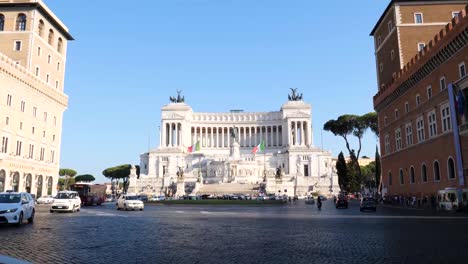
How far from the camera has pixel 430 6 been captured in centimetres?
4500

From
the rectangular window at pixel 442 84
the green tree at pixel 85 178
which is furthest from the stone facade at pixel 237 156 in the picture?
the rectangular window at pixel 442 84

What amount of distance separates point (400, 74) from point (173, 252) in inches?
1571

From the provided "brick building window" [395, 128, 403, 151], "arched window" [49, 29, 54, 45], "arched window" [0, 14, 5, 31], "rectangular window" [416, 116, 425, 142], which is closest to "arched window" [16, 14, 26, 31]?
"arched window" [0, 14, 5, 31]

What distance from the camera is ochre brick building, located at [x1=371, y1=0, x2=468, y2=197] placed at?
31.0 m

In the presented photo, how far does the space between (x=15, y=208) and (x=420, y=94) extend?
36411mm

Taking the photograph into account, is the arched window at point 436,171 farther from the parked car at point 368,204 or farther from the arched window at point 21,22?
the arched window at point 21,22

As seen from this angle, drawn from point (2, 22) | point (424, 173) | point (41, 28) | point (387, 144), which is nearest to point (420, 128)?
point (424, 173)

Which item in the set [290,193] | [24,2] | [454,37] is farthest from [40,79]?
[454,37]

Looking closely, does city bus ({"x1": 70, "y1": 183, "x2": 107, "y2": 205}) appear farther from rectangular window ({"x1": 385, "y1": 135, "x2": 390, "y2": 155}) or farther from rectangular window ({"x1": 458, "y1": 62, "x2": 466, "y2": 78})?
rectangular window ({"x1": 458, "y1": 62, "x2": 466, "y2": 78})

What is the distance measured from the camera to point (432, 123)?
36250mm

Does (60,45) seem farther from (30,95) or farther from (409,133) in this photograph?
(409,133)

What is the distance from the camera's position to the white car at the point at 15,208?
1639 cm

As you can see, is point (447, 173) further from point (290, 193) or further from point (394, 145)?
point (290, 193)

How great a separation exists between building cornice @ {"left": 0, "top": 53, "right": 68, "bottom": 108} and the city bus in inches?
690
